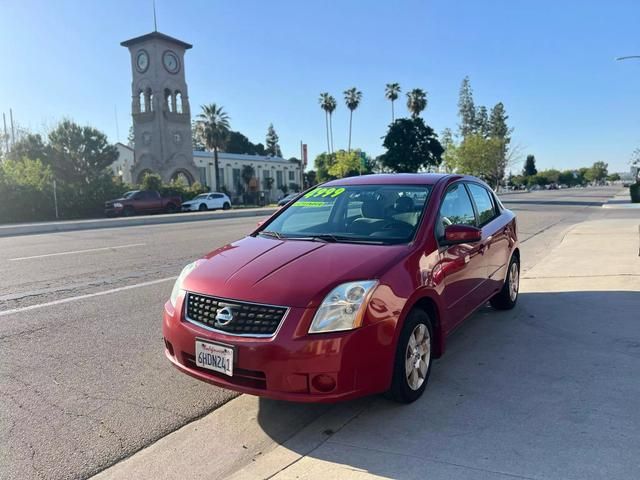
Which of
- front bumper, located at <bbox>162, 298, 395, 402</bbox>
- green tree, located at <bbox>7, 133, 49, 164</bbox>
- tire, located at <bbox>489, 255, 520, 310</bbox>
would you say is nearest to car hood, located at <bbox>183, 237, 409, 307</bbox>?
front bumper, located at <bbox>162, 298, 395, 402</bbox>

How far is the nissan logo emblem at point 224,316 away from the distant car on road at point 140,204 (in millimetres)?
31351

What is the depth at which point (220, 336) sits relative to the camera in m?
3.23

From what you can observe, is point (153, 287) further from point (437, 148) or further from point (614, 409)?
point (437, 148)

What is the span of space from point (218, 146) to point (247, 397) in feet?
211

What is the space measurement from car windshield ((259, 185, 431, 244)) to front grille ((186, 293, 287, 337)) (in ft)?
3.50

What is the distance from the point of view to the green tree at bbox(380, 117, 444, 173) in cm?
7281

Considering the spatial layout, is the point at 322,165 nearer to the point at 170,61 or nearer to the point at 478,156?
the point at 478,156

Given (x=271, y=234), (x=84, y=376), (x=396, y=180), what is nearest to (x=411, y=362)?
(x=271, y=234)

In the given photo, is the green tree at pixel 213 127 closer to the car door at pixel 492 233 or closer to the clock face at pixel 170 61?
the clock face at pixel 170 61

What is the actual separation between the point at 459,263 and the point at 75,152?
179 ft

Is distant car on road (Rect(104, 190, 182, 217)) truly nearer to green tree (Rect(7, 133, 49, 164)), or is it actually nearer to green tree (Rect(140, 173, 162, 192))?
green tree (Rect(140, 173, 162, 192))

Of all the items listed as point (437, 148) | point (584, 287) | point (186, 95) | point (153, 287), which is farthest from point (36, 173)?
point (437, 148)

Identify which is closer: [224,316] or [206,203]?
[224,316]

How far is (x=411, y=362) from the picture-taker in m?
3.60
